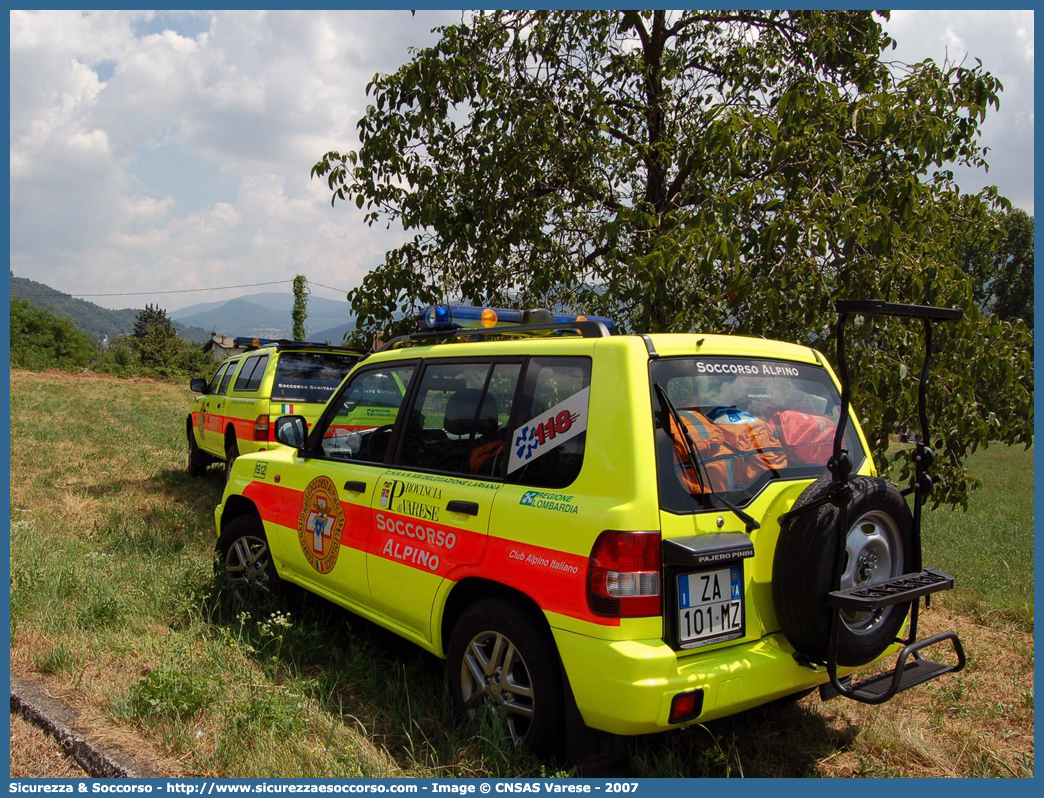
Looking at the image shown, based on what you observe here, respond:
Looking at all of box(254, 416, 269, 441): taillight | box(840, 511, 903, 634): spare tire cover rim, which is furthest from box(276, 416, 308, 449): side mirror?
box(254, 416, 269, 441): taillight

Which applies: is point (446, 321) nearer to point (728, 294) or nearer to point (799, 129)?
point (728, 294)

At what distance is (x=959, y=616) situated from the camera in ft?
19.5

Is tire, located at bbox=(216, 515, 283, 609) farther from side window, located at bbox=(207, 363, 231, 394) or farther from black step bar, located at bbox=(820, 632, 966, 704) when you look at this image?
side window, located at bbox=(207, 363, 231, 394)

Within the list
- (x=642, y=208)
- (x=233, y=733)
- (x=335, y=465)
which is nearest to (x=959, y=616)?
(x=642, y=208)

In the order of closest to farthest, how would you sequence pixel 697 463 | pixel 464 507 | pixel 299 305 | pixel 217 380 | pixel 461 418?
pixel 697 463
pixel 464 507
pixel 461 418
pixel 217 380
pixel 299 305

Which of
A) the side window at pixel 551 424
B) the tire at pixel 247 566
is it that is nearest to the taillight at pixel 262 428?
the tire at pixel 247 566

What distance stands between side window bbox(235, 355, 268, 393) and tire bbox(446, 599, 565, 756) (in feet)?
21.3

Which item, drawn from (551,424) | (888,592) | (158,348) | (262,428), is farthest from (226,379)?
(158,348)

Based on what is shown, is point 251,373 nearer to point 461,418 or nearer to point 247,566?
point 247,566

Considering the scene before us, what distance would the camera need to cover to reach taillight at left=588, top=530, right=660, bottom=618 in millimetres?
2881

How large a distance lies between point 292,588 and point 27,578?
1.99m

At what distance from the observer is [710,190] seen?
5594mm

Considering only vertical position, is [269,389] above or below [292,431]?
above

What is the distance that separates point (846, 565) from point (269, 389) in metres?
7.13
